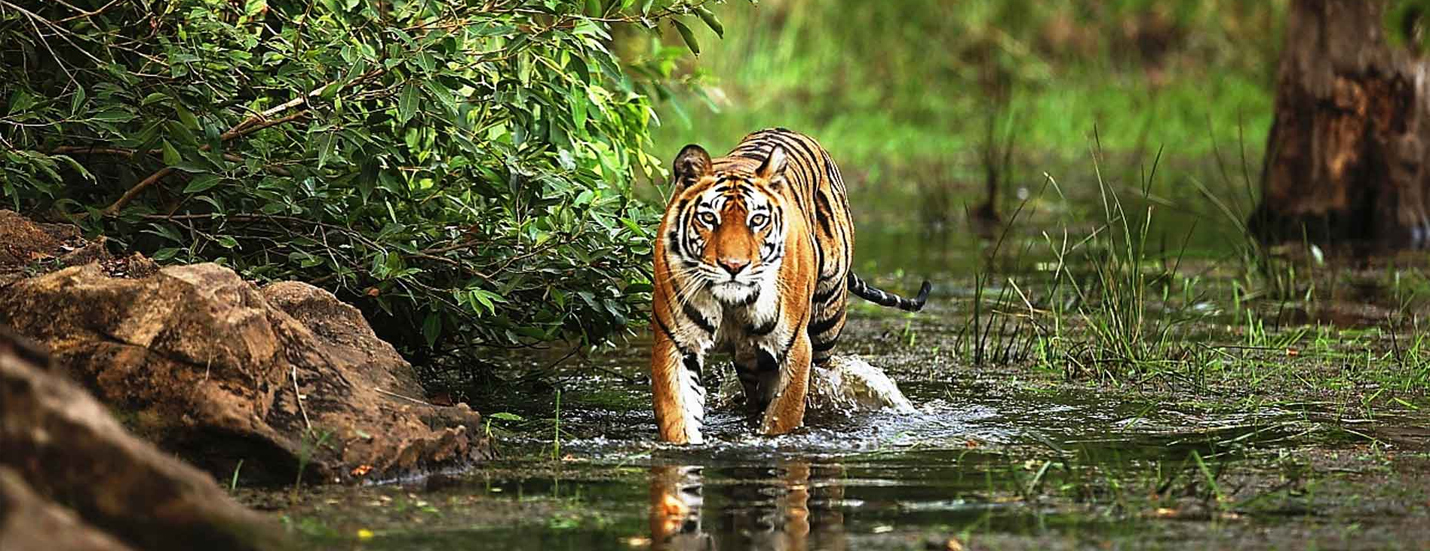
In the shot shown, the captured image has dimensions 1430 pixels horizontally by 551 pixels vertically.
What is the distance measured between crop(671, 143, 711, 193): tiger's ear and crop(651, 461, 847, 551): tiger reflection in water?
973 mm

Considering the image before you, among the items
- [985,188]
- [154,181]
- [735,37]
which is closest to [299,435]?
[154,181]

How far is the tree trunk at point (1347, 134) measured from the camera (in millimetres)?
11602

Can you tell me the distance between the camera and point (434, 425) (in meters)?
5.82

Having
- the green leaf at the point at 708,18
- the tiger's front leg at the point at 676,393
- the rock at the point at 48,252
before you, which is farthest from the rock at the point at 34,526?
the green leaf at the point at 708,18

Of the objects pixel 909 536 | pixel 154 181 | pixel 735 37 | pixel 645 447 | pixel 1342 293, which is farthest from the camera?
pixel 735 37

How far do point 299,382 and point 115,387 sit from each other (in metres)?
0.50

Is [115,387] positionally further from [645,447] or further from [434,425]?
[645,447]

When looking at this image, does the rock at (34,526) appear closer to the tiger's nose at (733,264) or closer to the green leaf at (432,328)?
the tiger's nose at (733,264)

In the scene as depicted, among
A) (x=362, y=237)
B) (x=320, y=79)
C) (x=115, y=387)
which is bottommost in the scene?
(x=115, y=387)

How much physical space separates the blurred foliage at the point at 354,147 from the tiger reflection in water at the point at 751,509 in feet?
4.09

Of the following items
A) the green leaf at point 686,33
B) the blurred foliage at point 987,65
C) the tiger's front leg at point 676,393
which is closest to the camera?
the tiger's front leg at point 676,393

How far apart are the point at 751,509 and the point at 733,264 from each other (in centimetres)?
109

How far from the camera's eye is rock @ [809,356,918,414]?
22.9 feet

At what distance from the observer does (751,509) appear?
17.0ft
